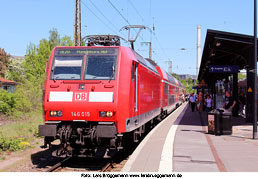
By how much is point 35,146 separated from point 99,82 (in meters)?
4.83

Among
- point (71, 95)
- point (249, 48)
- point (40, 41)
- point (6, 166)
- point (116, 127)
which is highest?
point (40, 41)

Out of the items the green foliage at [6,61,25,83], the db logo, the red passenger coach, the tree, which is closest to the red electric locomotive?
the db logo

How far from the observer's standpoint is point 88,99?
8.30 metres

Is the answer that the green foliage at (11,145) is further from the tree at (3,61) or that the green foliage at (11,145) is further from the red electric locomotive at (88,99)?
the tree at (3,61)

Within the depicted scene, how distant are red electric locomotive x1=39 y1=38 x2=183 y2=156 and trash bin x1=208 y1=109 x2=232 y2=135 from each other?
4465 mm

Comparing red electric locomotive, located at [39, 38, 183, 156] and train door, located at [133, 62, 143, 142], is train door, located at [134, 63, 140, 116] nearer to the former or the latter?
train door, located at [133, 62, 143, 142]

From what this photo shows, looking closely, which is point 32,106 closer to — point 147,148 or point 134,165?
point 147,148

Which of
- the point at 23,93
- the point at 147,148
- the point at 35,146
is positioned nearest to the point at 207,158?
the point at 147,148

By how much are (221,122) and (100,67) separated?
5814 millimetres

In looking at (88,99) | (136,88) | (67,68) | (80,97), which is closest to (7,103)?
(67,68)

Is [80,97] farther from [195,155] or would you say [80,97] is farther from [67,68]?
[195,155]

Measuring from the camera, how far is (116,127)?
8.16 metres

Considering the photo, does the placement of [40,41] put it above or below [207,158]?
above

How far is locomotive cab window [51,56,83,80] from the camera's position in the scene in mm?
8711
